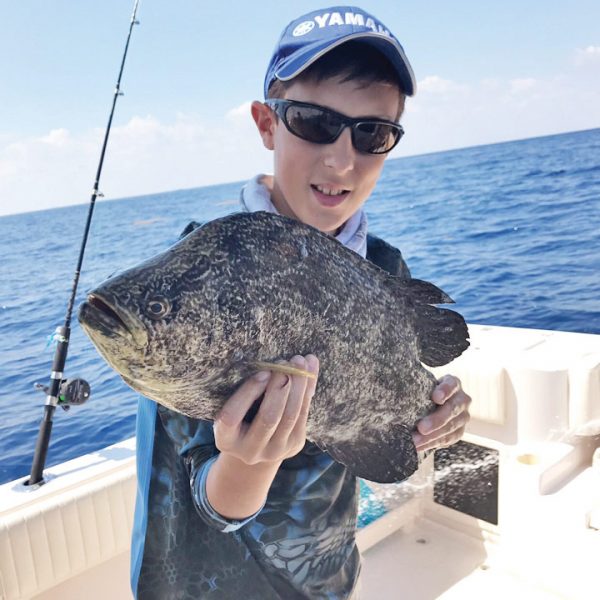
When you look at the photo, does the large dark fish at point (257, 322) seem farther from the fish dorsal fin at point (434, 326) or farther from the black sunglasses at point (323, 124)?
the black sunglasses at point (323, 124)

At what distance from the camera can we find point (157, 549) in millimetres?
1785

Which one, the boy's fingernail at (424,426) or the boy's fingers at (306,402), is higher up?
the boy's fingers at (306,402)

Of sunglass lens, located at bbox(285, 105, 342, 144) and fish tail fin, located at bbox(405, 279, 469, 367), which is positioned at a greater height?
sunglass lens, located at bbox(285, 105, 342, 144)

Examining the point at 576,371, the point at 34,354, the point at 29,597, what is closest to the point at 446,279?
the point at 34,354

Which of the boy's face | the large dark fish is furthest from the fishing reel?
the large dark fish

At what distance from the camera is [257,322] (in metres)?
1.37

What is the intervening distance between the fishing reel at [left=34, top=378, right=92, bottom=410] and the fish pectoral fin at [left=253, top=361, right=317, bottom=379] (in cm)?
315

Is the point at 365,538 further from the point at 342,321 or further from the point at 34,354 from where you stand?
the point at 34,354

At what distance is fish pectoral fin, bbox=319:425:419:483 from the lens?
5.83 feet

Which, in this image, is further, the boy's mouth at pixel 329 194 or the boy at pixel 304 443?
the boy's mouth at pixel 329 194

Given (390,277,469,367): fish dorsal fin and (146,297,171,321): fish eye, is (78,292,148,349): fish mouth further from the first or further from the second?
(390,277,469,367): fish dorsal fin

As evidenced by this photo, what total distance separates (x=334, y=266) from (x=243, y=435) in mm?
522

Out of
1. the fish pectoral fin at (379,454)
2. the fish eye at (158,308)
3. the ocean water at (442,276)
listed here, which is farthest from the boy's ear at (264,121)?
the fish pectoral fin at (379,454)

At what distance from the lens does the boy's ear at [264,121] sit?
6.44ft
